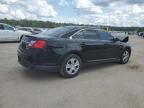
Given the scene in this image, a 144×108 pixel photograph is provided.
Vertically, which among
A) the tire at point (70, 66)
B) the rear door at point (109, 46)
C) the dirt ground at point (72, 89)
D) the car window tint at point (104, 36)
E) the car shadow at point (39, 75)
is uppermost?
the car window tint at point (104, 36)

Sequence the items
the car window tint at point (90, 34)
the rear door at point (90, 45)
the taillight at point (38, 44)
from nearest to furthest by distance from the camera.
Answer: the taillight at point (38, 44) < the rear door at point (90, 45) < the car window tint at point (90, 34)

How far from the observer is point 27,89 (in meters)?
4.38

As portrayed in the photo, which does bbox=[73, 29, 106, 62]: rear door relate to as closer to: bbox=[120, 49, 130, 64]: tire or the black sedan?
the black sedan

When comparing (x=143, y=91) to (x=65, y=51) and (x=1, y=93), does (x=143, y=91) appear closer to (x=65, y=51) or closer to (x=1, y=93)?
(x=65, y=51)

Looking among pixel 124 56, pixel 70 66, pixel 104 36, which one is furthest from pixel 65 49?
pixel 124 56

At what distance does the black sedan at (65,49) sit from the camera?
4879mm

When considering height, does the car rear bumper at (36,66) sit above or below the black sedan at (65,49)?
below

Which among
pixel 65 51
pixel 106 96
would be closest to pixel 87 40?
pixel 65 51

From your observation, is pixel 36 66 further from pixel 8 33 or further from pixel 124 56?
pixel 8 33

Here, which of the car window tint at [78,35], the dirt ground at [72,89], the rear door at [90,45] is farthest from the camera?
the rear door at [90,45]

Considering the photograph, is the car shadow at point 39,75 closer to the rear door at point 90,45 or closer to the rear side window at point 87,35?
the rear door at point 90,45

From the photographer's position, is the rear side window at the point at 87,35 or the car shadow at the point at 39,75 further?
the rear side window at the point at 87,35

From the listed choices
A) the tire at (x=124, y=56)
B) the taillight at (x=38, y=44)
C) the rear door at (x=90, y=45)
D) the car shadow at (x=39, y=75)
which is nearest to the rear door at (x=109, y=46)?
the rear door at (x=90, y=45)

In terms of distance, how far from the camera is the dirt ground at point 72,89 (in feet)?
12.2
